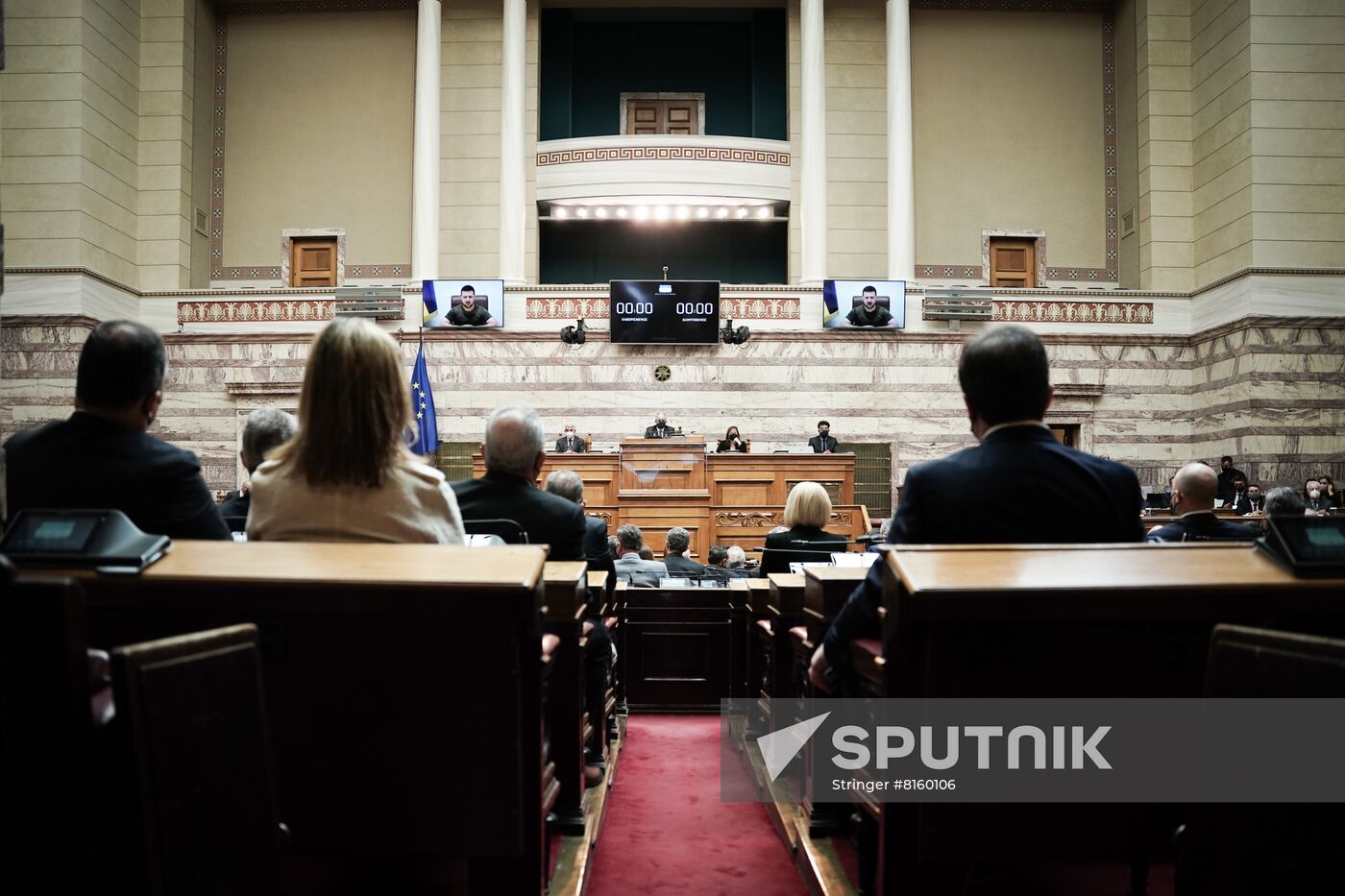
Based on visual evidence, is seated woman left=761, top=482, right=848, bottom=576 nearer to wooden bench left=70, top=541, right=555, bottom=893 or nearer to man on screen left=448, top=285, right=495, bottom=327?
wooden bench left=70, top=541, right=555, bottom=893

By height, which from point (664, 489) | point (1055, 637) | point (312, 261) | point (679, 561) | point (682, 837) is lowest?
point (682, 837)

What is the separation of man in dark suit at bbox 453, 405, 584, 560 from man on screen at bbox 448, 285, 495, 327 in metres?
10.6

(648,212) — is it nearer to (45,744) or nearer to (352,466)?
(352,466)

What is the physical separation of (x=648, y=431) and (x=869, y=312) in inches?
147

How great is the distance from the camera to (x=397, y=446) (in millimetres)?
2205

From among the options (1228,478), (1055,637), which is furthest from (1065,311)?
(1055,637)

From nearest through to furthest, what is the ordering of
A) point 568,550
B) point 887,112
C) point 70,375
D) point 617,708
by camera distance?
point 568,550 < point 617,708 < point 70,375 < point 887,112

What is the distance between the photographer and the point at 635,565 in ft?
19.8

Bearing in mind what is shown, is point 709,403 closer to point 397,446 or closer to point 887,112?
point 887,112

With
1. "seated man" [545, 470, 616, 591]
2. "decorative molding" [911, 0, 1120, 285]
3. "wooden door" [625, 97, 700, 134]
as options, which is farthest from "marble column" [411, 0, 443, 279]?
"seated man" [545, 470, 616, 591]

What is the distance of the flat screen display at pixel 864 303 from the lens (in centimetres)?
1366

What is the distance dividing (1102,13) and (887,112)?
4.24 metres

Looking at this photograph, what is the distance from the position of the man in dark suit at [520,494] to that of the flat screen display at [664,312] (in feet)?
33.9

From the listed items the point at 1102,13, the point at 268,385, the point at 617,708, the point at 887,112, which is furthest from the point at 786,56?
the point at 617,708
